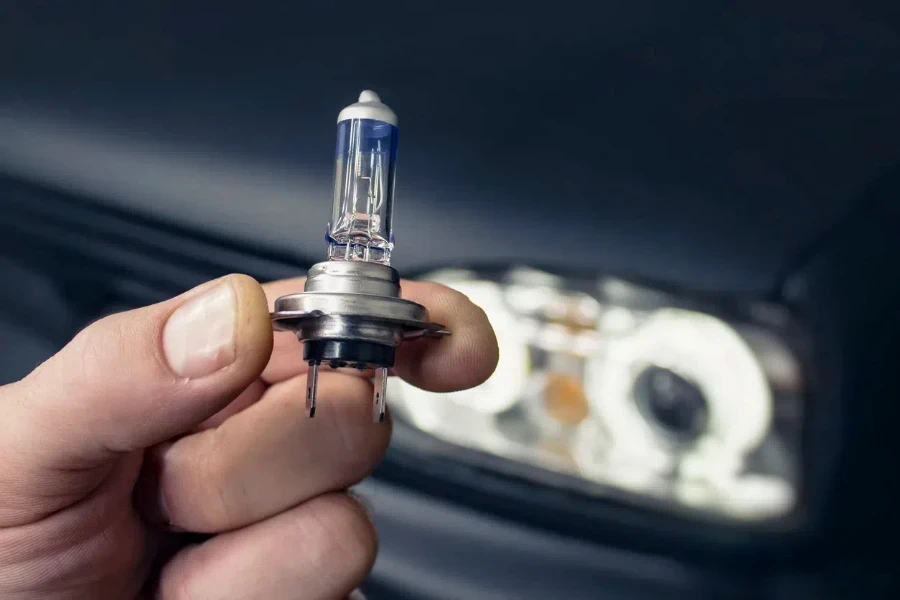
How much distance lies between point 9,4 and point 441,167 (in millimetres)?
539

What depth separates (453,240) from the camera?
72cm

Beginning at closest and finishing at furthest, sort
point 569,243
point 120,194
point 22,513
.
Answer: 1. point 22,513
2. point 569,243
3. point 120,194

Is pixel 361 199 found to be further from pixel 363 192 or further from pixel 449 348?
pixel 449 348

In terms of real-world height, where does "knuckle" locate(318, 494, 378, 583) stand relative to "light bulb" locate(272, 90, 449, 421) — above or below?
below

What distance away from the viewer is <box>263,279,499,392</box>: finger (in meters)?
0.62

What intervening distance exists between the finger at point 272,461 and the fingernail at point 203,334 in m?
0.21

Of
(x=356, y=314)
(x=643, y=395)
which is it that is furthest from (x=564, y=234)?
(x=356, y=314)

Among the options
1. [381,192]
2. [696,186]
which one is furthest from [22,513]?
[696,186]

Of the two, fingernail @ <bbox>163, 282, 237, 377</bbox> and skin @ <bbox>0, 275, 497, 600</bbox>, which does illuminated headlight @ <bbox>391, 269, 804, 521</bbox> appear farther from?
fingernail @ <bbox>163, 282, 237, 377</bbox>

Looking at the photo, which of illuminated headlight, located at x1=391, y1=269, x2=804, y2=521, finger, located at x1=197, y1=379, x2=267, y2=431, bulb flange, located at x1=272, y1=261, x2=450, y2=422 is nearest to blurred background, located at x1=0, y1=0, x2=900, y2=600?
illuminated headlight, located at x1=391, y1=269, x2=804, y2=521

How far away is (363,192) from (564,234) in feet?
0.55

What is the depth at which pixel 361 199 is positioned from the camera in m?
0.66

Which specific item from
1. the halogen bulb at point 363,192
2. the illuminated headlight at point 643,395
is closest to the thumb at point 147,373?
the halogen bulb at point 363,192

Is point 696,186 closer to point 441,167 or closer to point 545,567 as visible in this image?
point 441,167
